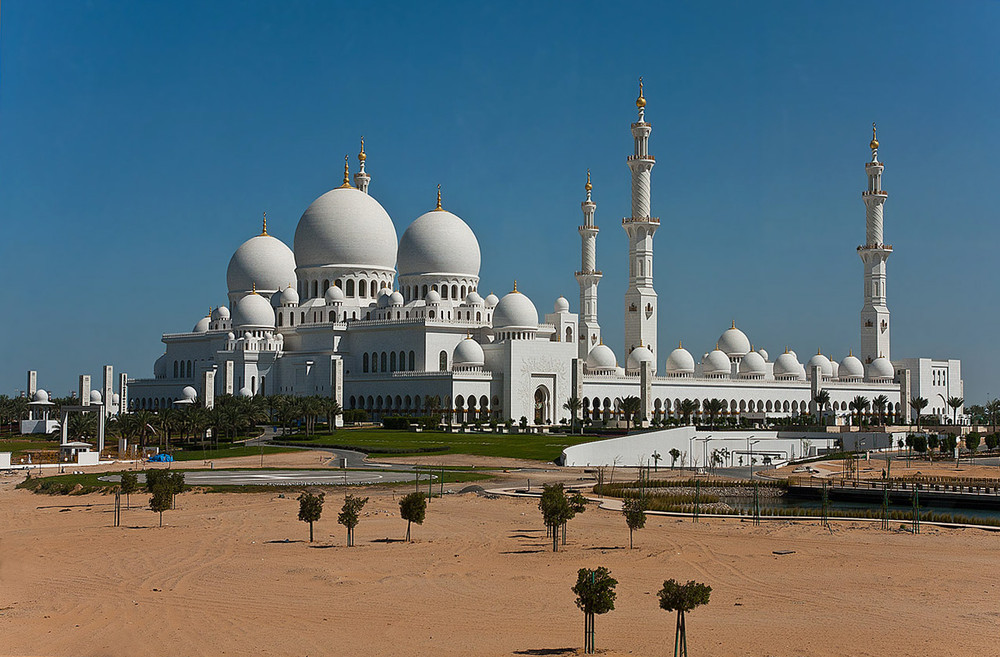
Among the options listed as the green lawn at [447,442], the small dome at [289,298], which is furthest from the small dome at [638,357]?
the small dome at [289,298]

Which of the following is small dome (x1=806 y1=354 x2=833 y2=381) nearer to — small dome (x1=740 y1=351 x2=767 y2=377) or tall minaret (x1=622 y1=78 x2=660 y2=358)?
small dome (x1=740 y1=351 x2=767 y2=377)

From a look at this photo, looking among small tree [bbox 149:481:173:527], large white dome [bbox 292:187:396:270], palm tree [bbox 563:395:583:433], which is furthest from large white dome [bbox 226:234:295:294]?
small tree [bbox 149:481:173:527]

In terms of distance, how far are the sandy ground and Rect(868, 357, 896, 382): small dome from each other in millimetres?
67824

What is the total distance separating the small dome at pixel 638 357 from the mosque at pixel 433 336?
100 mm

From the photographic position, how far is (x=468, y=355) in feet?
224

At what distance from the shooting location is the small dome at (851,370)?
3558 inches

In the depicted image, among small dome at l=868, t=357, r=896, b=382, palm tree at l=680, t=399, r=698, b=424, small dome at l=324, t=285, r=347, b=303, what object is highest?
small dome at l=324, t=285, r=347, b=303

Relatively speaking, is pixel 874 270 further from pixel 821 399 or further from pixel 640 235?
pixel 640 235

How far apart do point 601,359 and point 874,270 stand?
26375mm

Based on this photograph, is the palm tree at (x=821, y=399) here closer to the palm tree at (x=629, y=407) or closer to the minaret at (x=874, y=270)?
the minaret at (x=874, y=270)

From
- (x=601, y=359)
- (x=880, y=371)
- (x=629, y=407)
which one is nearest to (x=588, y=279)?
(x=601, y=359)

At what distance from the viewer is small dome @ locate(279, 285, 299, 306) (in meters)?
79.2

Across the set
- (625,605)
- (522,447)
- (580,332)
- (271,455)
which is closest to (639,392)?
(580,332)

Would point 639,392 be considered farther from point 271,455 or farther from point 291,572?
point 291,572
